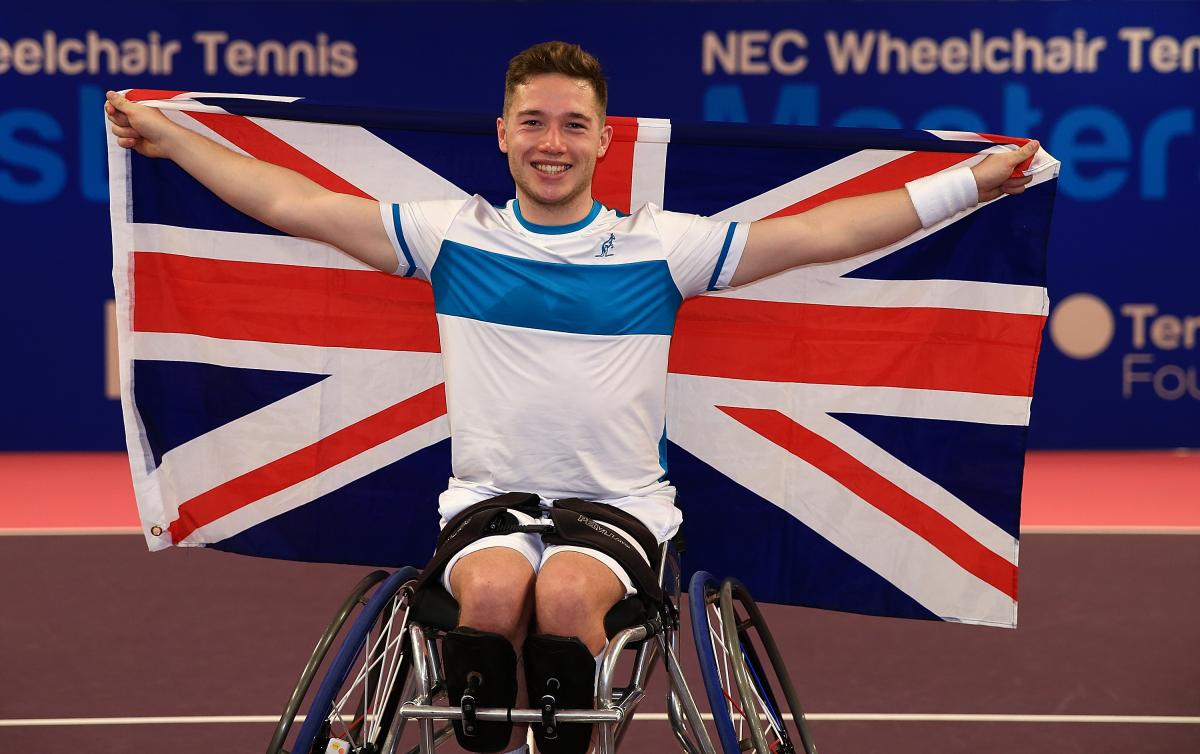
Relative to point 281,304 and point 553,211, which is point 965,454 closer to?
point 553,211

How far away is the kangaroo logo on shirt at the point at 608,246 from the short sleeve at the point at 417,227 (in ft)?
1.05

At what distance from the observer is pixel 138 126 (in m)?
3.17

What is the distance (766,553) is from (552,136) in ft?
4.34

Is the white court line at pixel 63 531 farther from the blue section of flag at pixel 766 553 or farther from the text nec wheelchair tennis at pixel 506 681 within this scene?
the text nec wheelchair tennis at pixel 506 681

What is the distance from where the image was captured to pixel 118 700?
398 centimetres

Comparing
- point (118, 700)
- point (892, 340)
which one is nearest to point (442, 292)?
point (892, 340)

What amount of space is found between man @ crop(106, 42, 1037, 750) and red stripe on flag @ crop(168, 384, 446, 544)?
70 cm

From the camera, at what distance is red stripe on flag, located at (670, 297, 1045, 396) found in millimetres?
3479

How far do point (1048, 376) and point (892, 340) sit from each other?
15.6ft

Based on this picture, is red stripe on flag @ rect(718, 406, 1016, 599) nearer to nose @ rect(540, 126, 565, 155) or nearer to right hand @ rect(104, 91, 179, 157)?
nose @ rect(540, 126, 565, 155)

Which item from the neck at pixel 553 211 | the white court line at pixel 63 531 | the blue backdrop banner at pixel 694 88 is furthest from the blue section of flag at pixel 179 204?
the blue backdrop banner at pixel 694 88

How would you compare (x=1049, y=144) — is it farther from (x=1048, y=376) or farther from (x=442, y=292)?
(x=442, y=292)

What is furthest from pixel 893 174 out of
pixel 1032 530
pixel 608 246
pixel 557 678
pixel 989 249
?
pixel 1032 530

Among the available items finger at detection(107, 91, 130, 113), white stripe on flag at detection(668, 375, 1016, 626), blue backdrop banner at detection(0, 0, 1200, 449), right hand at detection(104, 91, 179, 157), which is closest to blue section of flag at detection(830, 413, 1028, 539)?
white stripe on flag at detection(668, 375, 1016, 626)
